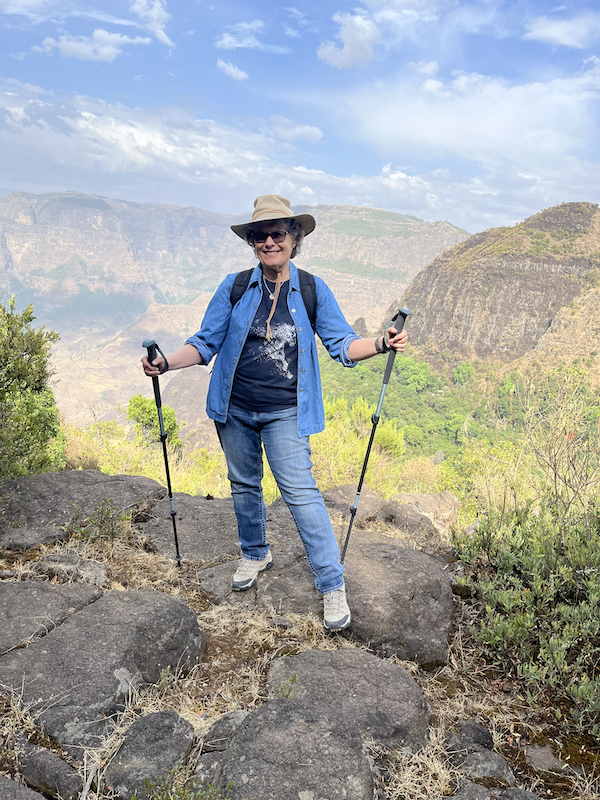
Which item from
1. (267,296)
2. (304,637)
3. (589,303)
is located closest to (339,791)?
(304,637)

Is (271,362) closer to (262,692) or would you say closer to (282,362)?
(282,362)

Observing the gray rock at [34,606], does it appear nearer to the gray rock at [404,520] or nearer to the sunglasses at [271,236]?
the sunglasses at [271,236]

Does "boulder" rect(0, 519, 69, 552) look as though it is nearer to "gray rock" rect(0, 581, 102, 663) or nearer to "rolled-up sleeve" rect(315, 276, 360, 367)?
"gray rock" rect(0, 581, 102, 663)

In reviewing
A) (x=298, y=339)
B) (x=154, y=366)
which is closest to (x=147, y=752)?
(x=154, y=366)

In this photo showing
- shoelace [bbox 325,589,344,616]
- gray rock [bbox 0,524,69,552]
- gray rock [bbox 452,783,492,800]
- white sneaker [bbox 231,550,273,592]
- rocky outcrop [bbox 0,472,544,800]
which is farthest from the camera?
gray rock [bbox 0,524,69,552]

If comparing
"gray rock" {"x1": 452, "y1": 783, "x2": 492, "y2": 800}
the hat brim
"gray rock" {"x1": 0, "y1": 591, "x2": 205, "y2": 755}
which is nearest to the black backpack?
the hat brim

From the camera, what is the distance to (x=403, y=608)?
10.8 feet

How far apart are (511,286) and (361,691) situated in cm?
11196

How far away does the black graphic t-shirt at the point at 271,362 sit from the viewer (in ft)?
10.3

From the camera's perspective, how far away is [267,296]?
321 centimetres

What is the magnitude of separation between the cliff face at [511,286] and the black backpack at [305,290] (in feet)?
328

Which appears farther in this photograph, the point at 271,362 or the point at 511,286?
the point at 511,286

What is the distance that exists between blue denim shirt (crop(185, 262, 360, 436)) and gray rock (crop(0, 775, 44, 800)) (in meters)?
1.94

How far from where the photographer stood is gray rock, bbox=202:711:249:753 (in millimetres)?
2225
